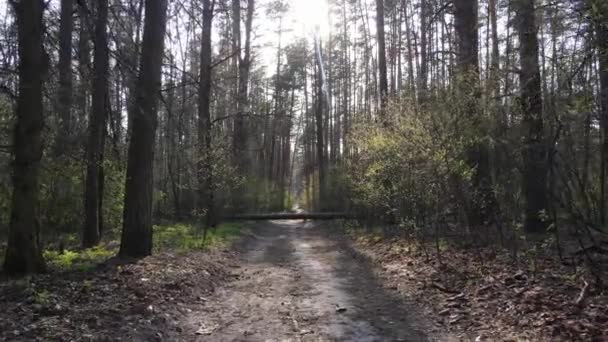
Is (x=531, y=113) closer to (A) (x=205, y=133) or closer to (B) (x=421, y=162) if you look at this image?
(B) (x=421, y=162)

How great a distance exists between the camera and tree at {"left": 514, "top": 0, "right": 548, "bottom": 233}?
294 inches

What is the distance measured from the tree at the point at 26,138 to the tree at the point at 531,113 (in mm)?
6801

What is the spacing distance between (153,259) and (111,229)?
629 centimetres

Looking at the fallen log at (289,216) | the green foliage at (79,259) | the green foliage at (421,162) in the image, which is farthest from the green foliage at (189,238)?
the fallen log at (289,216)

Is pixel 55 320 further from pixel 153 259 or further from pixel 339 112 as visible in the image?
pixel 339 112

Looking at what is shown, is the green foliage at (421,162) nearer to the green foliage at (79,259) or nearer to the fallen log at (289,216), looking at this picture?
the green foliage at (79,259)

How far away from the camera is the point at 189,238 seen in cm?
1380

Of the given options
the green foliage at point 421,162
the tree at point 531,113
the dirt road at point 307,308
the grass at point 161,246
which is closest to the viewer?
the dirt road at point 307,308

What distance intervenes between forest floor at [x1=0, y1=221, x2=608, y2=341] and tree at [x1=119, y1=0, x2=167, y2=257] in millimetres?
531

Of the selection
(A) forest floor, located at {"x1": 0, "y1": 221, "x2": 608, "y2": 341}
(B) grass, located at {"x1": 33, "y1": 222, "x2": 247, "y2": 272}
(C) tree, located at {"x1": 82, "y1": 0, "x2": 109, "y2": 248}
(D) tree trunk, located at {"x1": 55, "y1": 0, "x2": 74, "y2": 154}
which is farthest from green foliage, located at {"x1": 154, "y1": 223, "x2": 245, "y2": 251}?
(D) tree trunk, located at {"x1": 55, "y1": 0, "x2": 74, "y2": 154}

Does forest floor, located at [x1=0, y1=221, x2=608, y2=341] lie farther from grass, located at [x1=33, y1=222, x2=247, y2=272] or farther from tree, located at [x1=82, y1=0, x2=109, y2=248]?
tree, located at [x1=82, y1=0, x2=109, y2=248]

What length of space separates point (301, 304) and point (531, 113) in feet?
15.5

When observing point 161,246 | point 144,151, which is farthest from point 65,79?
point 161,246

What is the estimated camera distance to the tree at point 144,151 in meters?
9.68
